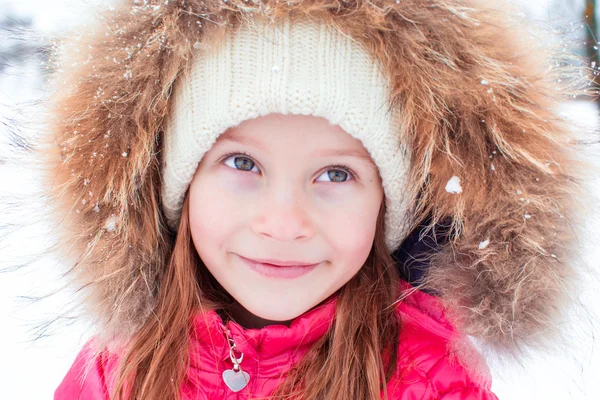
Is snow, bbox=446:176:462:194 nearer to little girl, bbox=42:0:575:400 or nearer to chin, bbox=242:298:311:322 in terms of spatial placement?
little girl, bbox=42:0:575:400

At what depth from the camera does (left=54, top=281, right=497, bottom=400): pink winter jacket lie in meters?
1.32

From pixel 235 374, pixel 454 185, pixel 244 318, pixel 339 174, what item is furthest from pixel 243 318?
pixel 454 185

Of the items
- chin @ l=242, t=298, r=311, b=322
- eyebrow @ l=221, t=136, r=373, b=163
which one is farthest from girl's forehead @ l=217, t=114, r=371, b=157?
chin @ l=242, t=298, r=311, b=322

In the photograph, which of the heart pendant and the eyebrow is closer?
the eyebrow

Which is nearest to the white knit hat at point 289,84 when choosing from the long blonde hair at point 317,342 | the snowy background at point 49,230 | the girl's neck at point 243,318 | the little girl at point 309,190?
the little girl at point 309,190

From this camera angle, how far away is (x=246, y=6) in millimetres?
1136

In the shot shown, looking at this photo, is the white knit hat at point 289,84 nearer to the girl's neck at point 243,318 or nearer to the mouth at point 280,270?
the mouth at point 280,270

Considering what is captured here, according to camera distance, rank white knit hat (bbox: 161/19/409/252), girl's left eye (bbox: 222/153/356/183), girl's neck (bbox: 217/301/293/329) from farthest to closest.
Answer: girl's neck (bbox: 217/301/293/329), girl's left eye (bbox: 222/153/356/183), white knit hat (bbox: 161/19/409/252)

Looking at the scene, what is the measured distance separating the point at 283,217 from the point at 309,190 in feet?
0.29

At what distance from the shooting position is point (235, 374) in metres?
1.34

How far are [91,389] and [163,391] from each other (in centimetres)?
28

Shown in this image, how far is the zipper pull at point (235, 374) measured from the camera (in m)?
1.32

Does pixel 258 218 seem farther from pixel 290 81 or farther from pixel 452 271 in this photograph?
pixel 452 271

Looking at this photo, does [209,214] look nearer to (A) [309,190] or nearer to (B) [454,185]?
(A) [309,190]
